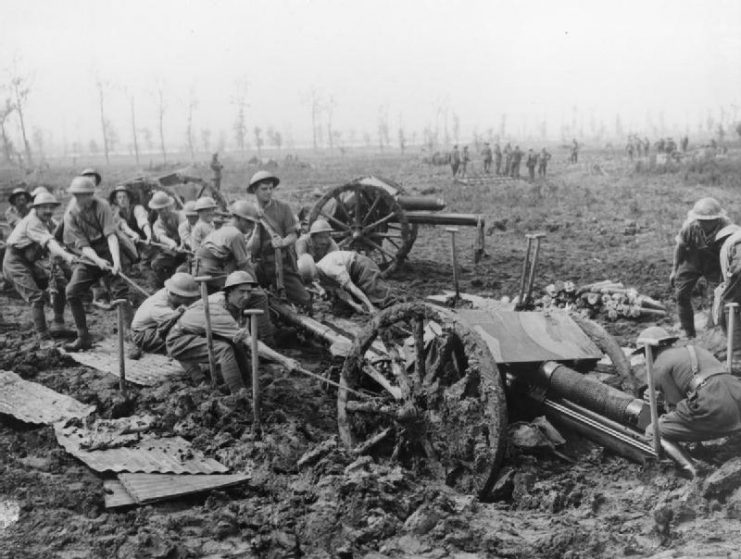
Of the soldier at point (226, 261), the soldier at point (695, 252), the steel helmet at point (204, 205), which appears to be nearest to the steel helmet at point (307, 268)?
the soldier at point (226, 261)

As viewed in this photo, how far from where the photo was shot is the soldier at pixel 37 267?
28.8 feet

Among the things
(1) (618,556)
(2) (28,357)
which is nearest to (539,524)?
(1) (618,556)

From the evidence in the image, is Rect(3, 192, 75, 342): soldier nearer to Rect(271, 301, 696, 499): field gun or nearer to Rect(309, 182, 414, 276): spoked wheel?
Rect(309, 182, 414, 276): spoked wheel

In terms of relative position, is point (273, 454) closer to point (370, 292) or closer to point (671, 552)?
point (671, 552)

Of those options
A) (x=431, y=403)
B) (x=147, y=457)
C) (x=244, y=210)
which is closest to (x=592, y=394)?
(x=431, y=403)

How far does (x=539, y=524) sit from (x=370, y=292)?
4.73 metres

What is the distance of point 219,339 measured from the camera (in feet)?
20.8

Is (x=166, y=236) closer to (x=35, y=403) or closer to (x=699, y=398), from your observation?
(x=35, y=403)

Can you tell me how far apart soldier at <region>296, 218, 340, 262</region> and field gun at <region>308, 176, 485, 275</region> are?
226 centimetres

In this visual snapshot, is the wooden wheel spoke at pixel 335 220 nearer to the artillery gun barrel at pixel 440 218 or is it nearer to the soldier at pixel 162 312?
the artillery gun barrel at pixel 440 218

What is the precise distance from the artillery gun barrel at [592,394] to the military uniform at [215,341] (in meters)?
2.55

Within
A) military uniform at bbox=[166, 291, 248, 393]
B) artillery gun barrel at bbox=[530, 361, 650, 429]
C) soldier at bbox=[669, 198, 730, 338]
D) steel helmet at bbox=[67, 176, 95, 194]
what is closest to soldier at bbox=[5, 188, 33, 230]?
steel helmet at bbox=[67, 176, 95, 194]

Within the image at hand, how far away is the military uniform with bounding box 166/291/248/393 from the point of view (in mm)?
6250

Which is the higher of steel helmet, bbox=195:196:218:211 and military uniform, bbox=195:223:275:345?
steel helmet, bbox=195:196:218:211
